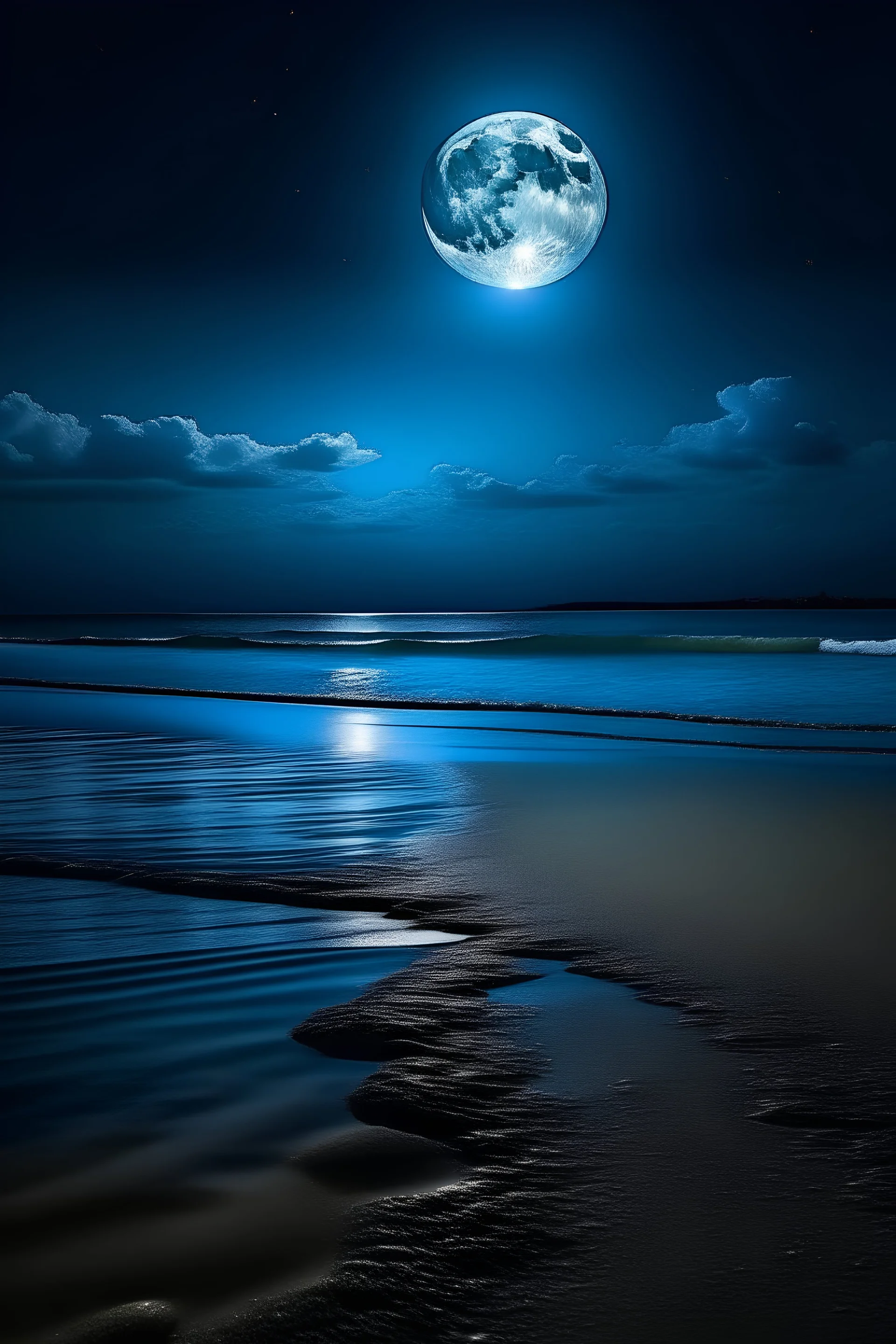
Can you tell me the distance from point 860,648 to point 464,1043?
41.0 metres

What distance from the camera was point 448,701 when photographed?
17125 millimetres

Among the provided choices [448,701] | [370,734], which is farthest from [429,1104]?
[448,701]

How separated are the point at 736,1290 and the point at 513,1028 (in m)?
1.23

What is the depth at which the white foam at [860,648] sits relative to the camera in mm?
37406

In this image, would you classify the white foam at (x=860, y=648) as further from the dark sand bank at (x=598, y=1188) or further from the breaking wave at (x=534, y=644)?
the dark sand bank at (x=598, y=1188)

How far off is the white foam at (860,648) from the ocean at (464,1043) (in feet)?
104

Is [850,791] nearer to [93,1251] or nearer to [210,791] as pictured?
[210,791]

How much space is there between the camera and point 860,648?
133 ft

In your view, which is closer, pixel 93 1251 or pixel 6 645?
pixel 93 1251

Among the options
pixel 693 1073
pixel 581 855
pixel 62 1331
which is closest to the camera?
pixel 62 1331

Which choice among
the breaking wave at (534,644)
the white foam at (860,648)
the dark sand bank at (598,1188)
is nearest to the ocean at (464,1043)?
the dark sand bank at (598,1188)

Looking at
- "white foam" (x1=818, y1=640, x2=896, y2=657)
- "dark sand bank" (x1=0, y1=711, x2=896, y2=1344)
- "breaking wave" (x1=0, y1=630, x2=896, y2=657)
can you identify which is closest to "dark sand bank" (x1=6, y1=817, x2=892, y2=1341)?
"dark sand bank" (x1=0, y1=711, x2=896, y2=1344)

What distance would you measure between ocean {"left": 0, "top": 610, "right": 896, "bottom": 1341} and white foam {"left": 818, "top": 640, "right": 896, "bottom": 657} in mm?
31784

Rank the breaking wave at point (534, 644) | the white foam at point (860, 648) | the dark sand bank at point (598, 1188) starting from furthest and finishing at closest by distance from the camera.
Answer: the breaking wave at point (534, 644) < the white foam at point (860, 648) < the dark sand bank at point (598, 1188)
